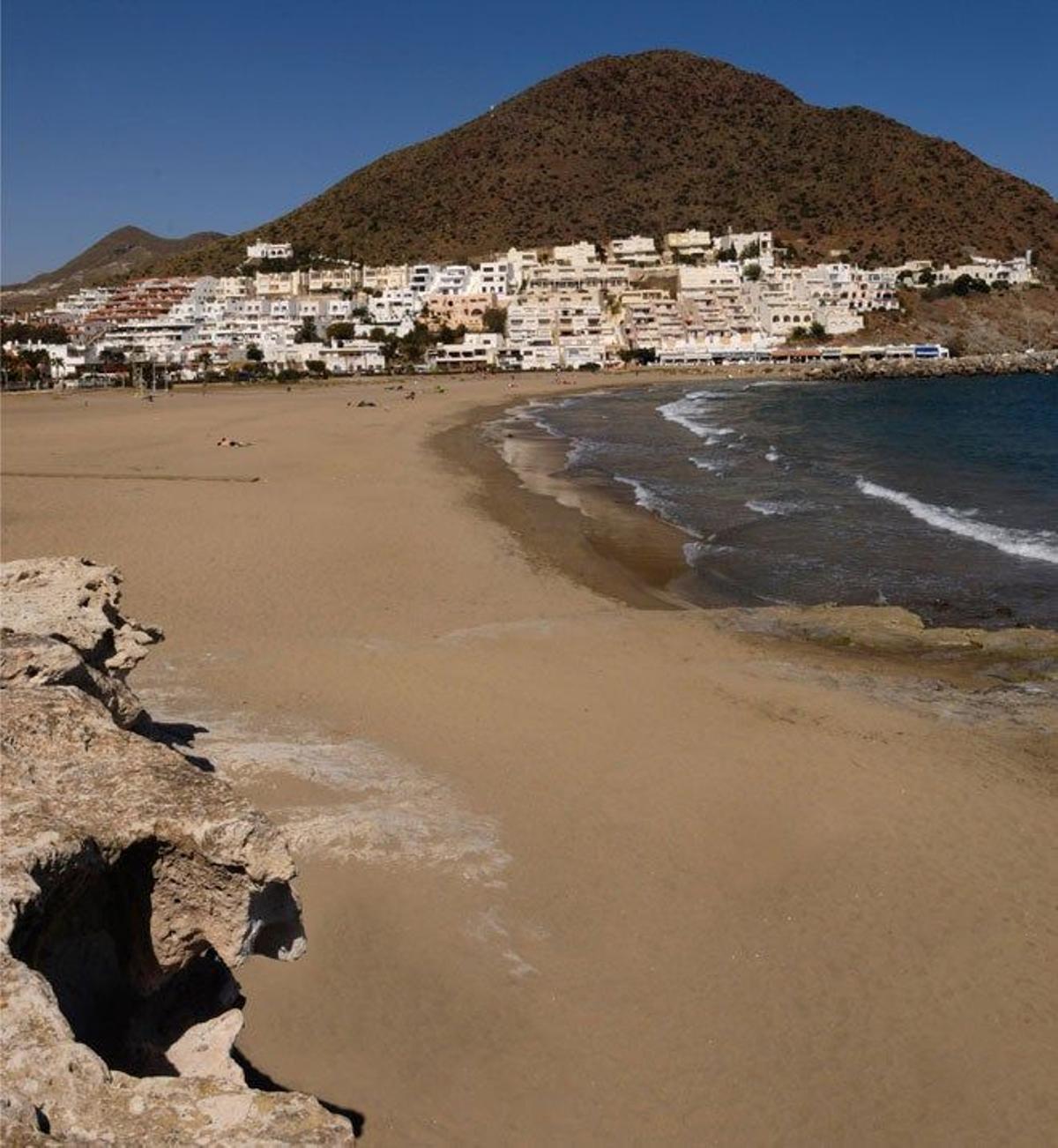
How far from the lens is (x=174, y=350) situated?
10450cm

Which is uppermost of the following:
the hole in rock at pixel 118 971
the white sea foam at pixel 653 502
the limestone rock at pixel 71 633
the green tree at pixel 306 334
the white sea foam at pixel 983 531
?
the green tree at pixel 306 334

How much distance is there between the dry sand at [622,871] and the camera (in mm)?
5391

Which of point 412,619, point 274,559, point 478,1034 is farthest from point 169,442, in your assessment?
point 478,1034

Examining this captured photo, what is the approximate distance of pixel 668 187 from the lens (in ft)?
565

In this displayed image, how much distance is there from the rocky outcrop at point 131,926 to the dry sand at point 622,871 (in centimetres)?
146

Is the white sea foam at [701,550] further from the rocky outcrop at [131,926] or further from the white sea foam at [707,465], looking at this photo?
the rocky outcrop at [131,926]

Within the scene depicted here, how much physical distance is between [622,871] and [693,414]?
163 feet

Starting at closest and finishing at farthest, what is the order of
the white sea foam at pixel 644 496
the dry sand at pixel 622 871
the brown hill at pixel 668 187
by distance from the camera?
the dry sand at pixel 622 871
the white sea foam at pixel 644 496
the brown hill at pixel 668 187

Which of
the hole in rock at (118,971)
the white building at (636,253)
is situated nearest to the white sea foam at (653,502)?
the hole in rock at (118,971)

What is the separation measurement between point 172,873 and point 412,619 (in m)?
10.1

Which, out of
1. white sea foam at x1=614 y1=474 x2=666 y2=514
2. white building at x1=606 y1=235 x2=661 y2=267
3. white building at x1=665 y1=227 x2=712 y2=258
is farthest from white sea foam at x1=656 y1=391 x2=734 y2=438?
white building at x1=665 y1=227 x2=712 y2=258

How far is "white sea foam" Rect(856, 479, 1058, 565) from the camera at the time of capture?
19.4 meters

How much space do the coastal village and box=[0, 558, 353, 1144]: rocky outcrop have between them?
87054 millimetres

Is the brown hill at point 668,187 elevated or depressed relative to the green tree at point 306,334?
elevated
